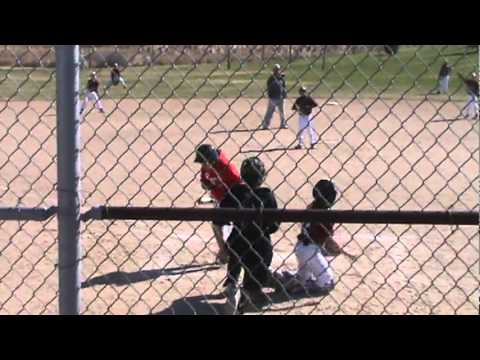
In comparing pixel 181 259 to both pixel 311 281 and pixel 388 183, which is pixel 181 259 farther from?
pixel 388 183

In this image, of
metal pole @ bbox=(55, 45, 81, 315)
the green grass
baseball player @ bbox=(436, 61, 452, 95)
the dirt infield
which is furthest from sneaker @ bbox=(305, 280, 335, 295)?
baseball player @ bbox=(436, 61, 452, 95)

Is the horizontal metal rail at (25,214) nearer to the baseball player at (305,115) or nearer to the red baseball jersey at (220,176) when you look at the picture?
the red baseball jersey at (220,176)

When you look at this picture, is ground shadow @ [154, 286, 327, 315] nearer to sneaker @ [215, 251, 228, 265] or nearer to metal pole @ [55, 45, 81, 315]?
sneaker @ [215, 251, 228, 265]

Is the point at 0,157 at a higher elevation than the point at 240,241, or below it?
below

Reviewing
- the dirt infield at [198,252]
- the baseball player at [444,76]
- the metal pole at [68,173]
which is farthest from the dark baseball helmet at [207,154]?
the baseball player at [444,76]

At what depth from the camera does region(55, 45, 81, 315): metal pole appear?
2672mm

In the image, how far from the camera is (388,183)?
13734mm

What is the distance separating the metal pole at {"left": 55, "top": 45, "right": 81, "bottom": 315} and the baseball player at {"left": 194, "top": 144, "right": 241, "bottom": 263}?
473 cm

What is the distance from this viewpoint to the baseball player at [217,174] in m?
7.92

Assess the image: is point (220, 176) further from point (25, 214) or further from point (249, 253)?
point (25, 214)

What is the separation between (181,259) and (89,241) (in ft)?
4.18
